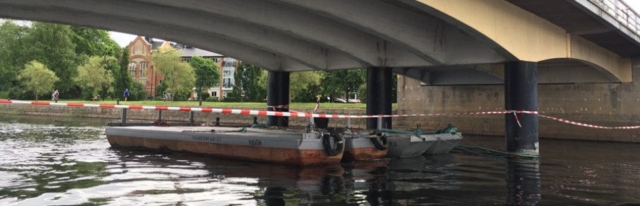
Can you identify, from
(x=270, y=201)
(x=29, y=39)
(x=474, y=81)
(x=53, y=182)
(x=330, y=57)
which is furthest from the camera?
(x=29, y=39)

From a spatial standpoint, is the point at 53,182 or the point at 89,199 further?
the point at 53,182

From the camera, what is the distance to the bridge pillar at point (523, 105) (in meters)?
16.3

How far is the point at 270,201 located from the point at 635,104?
22.4 meters

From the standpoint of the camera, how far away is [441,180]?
10562 millimetres

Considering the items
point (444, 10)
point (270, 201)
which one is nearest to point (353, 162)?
point (444, 10)

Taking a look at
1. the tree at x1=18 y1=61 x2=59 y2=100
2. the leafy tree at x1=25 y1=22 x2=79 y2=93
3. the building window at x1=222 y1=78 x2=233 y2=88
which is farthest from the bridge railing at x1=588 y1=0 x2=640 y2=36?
the building window at x1=222 y1=78 x2=233 y2=88

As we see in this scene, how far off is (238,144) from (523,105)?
9.74 meters

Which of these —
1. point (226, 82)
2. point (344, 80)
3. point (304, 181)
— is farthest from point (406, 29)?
point (226, 82)

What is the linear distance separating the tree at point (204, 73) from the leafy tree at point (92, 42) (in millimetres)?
18780

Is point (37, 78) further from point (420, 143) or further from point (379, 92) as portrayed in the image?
point (420, 143)

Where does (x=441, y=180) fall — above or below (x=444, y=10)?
below

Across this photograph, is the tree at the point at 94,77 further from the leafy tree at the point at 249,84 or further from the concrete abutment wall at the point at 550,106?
the concrete abutment wall at the point at 550,106

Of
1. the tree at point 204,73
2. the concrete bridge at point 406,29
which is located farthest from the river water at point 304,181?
the tree at point 204,73

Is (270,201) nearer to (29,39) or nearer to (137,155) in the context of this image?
(137,155)
